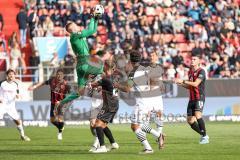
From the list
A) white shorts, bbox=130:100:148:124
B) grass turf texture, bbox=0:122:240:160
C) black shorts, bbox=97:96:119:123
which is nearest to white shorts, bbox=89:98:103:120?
grass turf texture, bbox=0:122:240:160

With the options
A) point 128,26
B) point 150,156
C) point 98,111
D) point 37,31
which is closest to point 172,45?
point 128,26

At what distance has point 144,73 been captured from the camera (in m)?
17.6

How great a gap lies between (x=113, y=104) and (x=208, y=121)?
13228 mm

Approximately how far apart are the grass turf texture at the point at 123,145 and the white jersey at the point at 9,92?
1.14 metres

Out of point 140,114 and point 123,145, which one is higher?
point 140,114

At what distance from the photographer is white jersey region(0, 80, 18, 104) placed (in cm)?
2427

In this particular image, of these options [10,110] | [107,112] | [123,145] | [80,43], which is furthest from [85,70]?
[10,110]

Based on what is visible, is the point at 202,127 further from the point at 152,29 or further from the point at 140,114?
the point at 152,29

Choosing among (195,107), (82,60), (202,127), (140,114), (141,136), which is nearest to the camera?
(141,136)

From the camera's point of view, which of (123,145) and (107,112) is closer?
(107,112)

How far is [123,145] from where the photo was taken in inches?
805

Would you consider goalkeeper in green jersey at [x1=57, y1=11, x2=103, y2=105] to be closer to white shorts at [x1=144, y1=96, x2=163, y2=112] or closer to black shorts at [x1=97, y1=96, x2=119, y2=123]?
black shorts at [x1=97, y1=96, x2=119, y2=123]

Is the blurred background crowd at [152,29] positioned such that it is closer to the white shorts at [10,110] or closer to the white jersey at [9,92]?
the white jersey at [9,92]

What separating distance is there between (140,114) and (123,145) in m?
2.89
